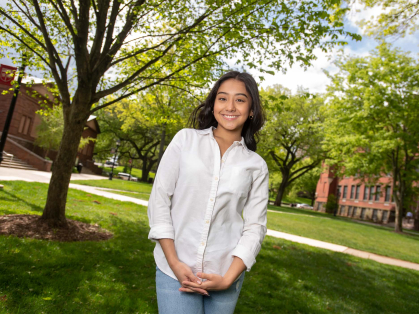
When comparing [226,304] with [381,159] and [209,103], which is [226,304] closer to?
[209,103]

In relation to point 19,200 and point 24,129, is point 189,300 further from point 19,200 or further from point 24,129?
point 24,129

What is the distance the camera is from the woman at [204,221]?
5.80ft

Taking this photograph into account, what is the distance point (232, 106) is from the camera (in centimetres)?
214

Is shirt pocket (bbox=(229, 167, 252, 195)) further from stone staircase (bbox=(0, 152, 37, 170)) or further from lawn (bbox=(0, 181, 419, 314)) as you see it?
stone staircase (bbox=(0, 152, 37, 170))

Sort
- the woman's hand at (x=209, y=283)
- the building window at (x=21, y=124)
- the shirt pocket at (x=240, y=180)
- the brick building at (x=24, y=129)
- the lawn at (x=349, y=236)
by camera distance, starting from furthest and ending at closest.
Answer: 1. the building window at (x=21, y=124)
2. the brick building at (x=24, y=129)
3. the lawn at (x=349, y=236)
4. the shirt pocket at (x=240, y=180)
5. the woman's hand at (x=209, y=283)

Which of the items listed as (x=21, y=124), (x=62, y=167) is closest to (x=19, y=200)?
(x=62, y=167)

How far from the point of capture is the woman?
1.77 m

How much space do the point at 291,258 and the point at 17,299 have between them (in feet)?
22.5

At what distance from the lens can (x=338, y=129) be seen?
27.9 metres

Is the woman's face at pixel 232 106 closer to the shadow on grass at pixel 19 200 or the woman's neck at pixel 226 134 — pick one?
the woman's neck at pixel 226 134

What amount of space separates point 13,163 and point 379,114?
27640mm

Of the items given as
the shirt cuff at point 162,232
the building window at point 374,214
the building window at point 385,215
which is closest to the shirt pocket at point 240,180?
the shirt cuff at point 162,232

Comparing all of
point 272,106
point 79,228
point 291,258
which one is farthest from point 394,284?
point 79,228

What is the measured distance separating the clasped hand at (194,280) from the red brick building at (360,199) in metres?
44.1
